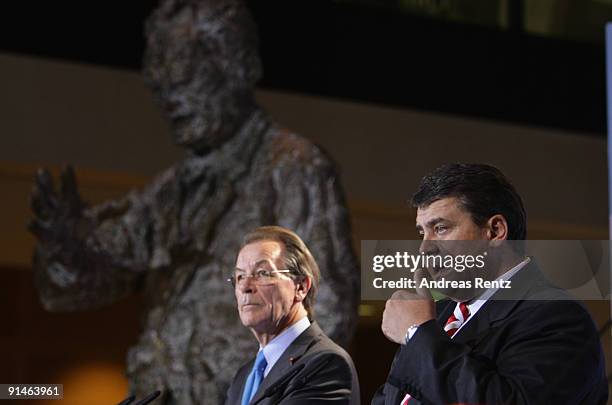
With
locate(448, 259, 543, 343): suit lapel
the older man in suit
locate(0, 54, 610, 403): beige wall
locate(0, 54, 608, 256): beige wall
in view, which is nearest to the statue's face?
locate(0, 54, 608, 256): beige wall

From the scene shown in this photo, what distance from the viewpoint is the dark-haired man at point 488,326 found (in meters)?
1.98

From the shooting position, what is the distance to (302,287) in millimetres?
2727

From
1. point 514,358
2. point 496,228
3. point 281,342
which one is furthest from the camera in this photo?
point 281,342

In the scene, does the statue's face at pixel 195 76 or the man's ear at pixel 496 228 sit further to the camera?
the statue's face at pixel 195 76

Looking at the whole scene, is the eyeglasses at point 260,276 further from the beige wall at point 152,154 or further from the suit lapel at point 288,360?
the beige wall at point 152,154

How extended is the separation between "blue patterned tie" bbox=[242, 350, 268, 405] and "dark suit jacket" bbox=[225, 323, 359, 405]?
20mm

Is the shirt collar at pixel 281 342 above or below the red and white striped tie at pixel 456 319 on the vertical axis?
above

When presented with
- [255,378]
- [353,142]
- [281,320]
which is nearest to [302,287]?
[281,320]

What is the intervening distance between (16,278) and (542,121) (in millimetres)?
3046

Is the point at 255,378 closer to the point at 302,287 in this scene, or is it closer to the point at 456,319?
the point at 302,287

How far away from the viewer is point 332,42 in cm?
768

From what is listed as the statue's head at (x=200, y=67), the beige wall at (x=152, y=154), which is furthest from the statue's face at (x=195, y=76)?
the beige wall at (x=152, y=154)

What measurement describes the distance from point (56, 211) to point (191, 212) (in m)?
0.45

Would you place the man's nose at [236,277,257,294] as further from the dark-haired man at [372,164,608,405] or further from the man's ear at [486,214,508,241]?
the man's ear at [486,214,508,241]
